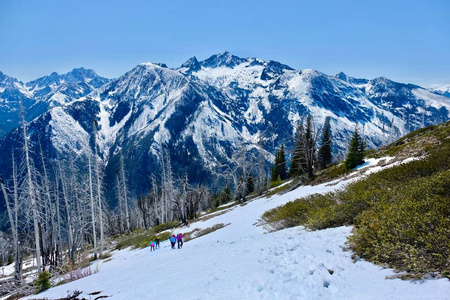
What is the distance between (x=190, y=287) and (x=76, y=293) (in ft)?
14.1

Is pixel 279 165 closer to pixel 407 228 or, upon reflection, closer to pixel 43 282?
pixel 43 282

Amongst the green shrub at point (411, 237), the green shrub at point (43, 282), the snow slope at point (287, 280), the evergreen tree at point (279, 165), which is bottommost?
the green shrub at point (43, 282)

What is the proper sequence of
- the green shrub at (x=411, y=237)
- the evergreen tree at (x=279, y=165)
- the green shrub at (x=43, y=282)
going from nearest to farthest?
the green shrub at (x=411, y=237) → the green shrub at (x=43, y=282) → the evergreen tree at (x=279, y=165)

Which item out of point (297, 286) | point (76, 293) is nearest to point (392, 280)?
point (297, 286)

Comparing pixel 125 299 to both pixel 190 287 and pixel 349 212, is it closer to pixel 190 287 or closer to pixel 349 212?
pixel 190 287

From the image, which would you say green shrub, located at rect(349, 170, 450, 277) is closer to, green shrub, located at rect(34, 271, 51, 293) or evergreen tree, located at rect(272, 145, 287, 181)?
green shrub, located at rect(34, 271, 51, 293)

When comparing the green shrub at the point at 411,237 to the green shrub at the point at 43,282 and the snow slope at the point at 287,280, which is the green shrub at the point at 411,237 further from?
the green shrub at the point at 43,282

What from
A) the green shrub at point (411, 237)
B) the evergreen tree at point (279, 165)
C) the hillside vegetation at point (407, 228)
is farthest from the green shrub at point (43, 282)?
the evergreen tree at point (279, 165)

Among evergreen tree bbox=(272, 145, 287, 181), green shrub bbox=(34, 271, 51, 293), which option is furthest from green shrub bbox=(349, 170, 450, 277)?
evergreen tree bbox=(272, 145, 287, 181)

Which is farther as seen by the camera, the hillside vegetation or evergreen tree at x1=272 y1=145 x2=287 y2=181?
evergreen tree at x1=272 y1=145 x2=287 y2=181

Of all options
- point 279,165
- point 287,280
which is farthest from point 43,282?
point 279,165

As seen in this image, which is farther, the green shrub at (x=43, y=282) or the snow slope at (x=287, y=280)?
the green shrub at (x=43, y=282)

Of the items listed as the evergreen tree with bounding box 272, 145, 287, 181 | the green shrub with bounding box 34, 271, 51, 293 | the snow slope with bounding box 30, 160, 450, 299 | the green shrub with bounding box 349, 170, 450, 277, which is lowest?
the green shrub with bounding box 34, 271, 51, 293

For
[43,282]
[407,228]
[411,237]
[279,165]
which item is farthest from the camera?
[279,165]
